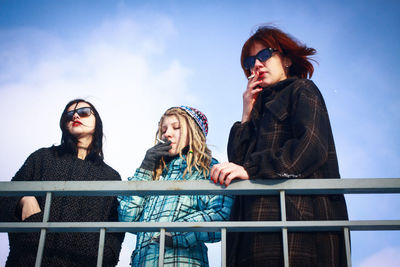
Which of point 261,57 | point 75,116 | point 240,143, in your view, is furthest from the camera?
point 75,116

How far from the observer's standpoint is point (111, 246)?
3.29m

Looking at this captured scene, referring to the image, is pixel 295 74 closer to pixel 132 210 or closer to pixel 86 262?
pixel 132 210

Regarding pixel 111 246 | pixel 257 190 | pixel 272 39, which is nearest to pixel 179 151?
pixel 111 246

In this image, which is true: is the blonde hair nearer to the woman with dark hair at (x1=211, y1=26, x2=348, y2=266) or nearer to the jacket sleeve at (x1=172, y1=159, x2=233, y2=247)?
the jacket sleeve at (x1=172, y1=159, x2=233, y2=247)

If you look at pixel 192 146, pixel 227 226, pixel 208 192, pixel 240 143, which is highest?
pixel 192 146

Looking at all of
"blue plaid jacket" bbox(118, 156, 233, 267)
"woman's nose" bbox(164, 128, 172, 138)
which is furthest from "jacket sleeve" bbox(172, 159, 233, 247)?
"woman's nose" bbox(164, 128, 172, 138)

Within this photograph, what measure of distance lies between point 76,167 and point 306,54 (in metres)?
1.94

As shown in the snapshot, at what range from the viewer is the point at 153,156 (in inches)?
146

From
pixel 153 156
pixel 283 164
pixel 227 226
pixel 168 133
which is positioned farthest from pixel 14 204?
pixel 283 164

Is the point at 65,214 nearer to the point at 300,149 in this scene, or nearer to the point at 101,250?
the point at 101,250

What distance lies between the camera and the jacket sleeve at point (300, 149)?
88.0 inches

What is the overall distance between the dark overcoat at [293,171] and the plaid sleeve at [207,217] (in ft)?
1.48

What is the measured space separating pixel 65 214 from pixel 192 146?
42.3 inches

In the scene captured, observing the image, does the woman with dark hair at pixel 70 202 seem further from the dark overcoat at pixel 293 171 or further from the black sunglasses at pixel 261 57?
the black sunglasses at pixel 261 57
